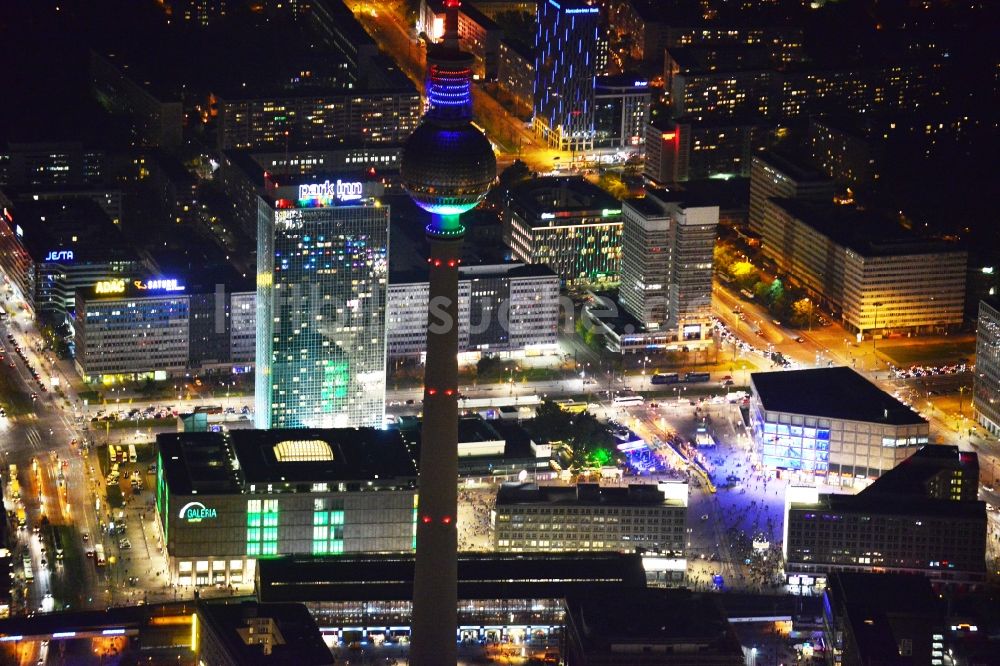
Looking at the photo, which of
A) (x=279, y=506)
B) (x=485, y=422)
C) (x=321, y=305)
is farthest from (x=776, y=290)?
(x=279, y=506)

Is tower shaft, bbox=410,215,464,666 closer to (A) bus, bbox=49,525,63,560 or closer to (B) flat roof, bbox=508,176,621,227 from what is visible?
(A) bus, bbox=49,525,63,560

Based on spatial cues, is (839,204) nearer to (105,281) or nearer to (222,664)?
(105,281)

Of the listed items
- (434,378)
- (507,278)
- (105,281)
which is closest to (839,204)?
(507,278)

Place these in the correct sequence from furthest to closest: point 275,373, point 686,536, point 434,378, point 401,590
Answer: point 275,373 → point 686,536 → point 401,590 → point 434,378

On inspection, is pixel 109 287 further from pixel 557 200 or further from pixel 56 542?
pixel 557 200

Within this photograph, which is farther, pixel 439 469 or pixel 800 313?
pixel 800 313

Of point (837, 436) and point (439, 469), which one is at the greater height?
point (837, 436)
